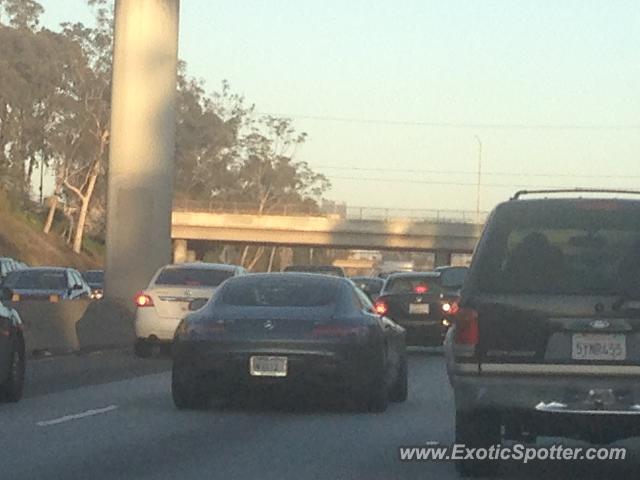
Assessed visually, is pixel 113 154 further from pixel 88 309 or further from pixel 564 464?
pixel 564 464

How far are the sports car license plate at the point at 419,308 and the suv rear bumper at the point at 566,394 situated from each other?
1918 centimetres

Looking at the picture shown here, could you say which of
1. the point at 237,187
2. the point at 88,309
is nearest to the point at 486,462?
the point at 88,309

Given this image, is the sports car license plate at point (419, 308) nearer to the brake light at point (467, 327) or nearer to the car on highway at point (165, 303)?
the car on highway at point (165, 303)

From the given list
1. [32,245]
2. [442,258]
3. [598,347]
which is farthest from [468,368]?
[442,258]

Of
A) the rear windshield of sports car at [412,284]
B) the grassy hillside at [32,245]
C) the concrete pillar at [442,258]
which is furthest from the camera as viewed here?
the concrete pillar at [442,258]

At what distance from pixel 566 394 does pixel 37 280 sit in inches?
1212

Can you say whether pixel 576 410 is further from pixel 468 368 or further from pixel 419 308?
pixel 419 308

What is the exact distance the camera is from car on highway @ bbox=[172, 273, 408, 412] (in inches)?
647

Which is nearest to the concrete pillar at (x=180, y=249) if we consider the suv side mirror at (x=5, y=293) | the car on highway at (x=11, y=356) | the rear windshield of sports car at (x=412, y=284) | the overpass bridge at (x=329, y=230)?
the overpass bridge at (x=329, y=230)

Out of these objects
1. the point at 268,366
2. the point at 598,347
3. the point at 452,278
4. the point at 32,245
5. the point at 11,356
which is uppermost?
the point at 452,278

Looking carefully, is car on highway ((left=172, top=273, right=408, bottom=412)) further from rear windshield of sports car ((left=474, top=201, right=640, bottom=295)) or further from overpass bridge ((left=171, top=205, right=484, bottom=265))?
overpass bridge ((left=171, top=205, right=484, bottom=265))

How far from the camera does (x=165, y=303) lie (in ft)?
87.7

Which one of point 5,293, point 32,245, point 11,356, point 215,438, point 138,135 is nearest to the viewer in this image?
point 215,438

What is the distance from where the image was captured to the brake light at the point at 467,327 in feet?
36.5
